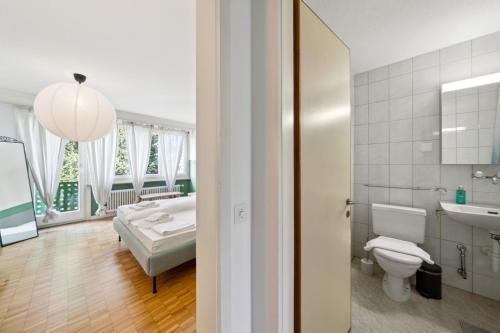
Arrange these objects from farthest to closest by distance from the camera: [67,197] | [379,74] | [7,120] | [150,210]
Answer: [67,197], [7,120], [150,210], [379,74]

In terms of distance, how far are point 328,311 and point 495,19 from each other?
8.12 feet

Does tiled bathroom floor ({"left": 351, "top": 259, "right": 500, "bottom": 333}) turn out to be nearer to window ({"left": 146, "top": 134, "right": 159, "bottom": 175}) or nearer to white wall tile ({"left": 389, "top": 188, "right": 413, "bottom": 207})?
white wall tile ({"left": 389, "top": 188, "right": 413, "bottom": 207})

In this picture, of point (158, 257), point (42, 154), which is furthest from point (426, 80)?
point (42, 154)

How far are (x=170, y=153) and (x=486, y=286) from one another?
18.6ft

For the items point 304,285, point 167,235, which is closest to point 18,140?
point 167,235

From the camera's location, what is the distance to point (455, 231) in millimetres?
1783

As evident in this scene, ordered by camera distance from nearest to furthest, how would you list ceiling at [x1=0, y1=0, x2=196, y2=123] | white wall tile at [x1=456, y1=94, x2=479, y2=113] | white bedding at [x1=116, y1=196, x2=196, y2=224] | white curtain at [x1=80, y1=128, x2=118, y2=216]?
ceiling at [x1=0, y1=0, x2=196, y2=123] → white wall tile at [x1=456, y1=94, x2=479, y2=113] → white bedding at [x1=116, y1=196, x2=196, y2=224] → white curtain at [x1=80, y1=128, x2=118, y2=216]

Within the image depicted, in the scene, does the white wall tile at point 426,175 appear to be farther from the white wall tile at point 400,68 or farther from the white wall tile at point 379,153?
the white wall tile at point 400,68

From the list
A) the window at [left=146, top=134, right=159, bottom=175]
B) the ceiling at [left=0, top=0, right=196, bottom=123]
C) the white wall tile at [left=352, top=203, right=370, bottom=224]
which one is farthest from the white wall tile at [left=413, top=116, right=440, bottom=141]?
the window at [left=146, top=134, right=159, bottom=175]

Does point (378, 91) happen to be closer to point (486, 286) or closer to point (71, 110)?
point (486, 286)

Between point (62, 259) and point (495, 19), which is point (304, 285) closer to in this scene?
point (495, 19)

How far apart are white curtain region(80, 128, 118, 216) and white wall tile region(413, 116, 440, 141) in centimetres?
515

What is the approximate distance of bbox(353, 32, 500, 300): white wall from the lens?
1.67m

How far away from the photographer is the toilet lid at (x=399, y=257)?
150 centimetres
